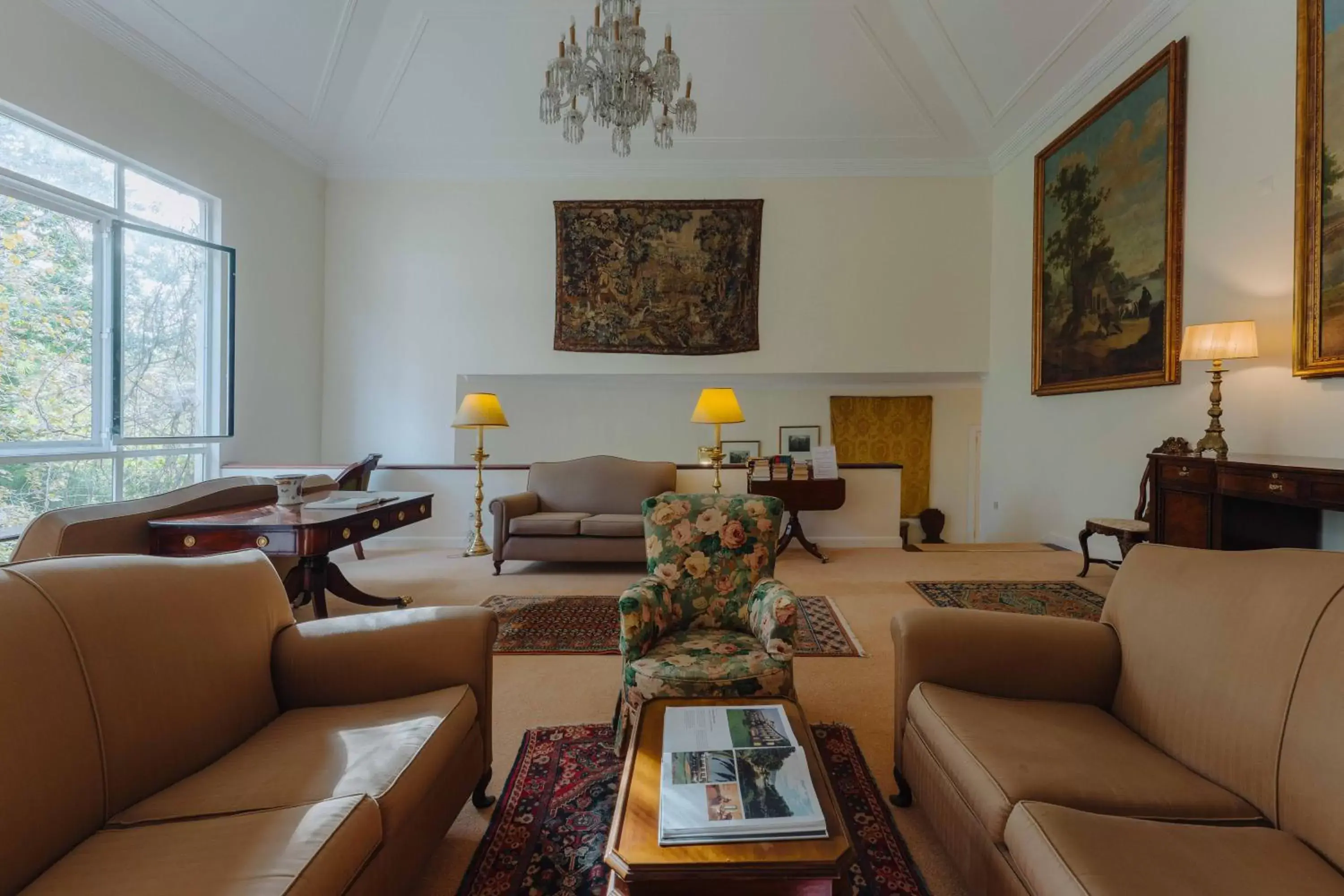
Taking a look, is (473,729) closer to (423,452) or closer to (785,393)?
(423,452)

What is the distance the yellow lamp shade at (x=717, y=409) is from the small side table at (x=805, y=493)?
1016 millimetres

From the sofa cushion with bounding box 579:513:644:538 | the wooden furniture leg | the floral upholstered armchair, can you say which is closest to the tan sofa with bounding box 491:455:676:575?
the sofa cushion with bounding box 579:513:644:538

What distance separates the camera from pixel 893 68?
5.09 metres

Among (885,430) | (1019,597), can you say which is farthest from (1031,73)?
(1019,597)

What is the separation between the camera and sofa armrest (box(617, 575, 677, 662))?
1889 mm

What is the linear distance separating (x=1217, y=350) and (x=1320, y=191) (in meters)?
0.81

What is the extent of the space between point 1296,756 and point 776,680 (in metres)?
1.08

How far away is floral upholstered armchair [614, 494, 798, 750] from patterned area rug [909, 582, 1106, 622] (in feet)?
6.03

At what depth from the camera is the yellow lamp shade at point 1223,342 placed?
3008 millimetres

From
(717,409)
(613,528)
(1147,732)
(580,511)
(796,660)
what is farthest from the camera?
(580,511)

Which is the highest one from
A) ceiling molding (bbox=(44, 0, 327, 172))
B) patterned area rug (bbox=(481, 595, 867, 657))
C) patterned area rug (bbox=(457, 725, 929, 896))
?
ceiling molding (bbox=(44, 0, 327, 172))

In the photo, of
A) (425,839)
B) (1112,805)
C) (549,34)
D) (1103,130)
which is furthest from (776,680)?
(549,34)

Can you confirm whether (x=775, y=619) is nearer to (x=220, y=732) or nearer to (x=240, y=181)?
(x=220, y=732)

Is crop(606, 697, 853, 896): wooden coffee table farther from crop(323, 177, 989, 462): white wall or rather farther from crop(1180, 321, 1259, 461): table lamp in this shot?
crop(323, 177, 989, 462): white wall
